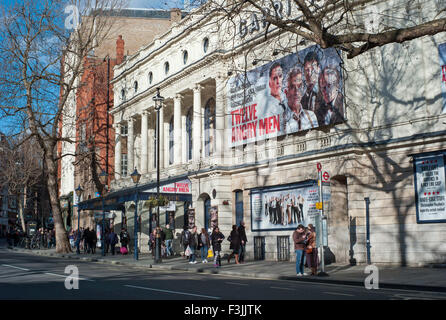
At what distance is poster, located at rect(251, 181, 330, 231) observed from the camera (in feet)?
84.7

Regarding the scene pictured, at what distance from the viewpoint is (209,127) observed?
36.0m

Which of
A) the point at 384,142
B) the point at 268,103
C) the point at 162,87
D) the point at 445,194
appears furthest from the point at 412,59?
the point at 162,87

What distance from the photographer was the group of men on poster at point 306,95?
976 inches

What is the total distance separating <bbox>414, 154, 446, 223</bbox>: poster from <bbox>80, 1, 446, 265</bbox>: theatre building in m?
0.04

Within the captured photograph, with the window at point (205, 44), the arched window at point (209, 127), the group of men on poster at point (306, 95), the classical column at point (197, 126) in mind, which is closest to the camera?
the group of men on poster at point (306, 95)

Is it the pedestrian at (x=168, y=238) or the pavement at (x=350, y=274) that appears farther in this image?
the pedestrian at (x=168, y=238)

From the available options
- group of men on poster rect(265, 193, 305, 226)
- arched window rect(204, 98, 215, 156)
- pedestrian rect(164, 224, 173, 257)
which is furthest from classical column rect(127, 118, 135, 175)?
group of men on poster rect(265, 193, 305, 226)

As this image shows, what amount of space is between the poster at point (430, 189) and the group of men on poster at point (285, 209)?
618 cm

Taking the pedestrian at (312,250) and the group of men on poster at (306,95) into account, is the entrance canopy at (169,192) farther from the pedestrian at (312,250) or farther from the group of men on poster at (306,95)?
the pedestrian at (312,250)

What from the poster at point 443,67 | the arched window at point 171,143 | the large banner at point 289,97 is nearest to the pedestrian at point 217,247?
the large banner at point 289,97

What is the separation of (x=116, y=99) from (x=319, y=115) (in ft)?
88.6

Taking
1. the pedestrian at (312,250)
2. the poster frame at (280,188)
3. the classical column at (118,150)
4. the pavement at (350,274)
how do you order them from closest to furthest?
1. the pavement at (350,274)
2. the pedestrian at (312,250)
3. the poster frame at (280,188)
4. the classical column at (118,150)

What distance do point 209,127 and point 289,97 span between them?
9.72 meters

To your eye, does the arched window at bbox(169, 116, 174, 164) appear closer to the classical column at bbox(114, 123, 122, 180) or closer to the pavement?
the classical column at bbox(114, 123, 122, 180)
